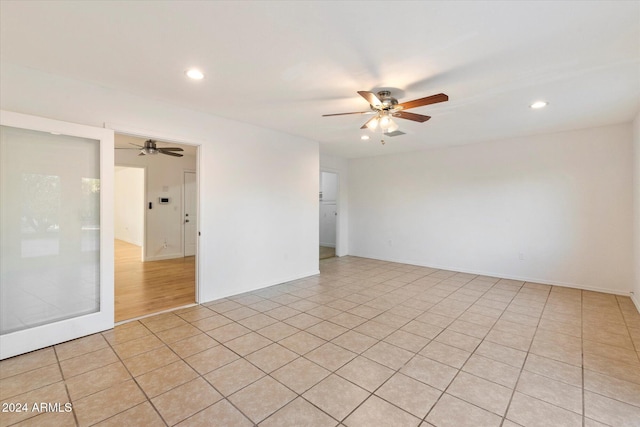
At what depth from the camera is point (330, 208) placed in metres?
8.88

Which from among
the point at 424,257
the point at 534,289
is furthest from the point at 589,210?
the point at 424,257

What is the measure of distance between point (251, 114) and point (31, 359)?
330 centimetres

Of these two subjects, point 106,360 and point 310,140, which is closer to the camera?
point 106,360

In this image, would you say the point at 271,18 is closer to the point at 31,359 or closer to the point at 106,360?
the point at 106,360

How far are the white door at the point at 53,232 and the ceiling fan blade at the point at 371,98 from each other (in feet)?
8.61

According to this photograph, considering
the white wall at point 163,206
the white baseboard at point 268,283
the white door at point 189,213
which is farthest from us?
the white door at point 189,213

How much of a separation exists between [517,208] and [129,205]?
10.2m

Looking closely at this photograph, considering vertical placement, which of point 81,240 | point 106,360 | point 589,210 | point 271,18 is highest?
point 271,18

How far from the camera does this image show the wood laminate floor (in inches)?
144

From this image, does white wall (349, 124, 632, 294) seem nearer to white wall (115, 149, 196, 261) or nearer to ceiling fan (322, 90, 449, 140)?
ceiling fan (322, 90, 449, 140)

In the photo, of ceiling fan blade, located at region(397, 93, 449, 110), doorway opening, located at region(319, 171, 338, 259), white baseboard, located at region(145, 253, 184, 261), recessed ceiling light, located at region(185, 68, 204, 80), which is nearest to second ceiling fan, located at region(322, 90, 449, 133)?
ceiling fan blade, located at region(397, 93, 449, 110)

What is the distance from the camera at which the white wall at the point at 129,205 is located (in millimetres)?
8305

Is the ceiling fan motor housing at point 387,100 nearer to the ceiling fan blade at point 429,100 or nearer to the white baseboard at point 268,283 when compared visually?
the ceiling fan blade at point 429,100

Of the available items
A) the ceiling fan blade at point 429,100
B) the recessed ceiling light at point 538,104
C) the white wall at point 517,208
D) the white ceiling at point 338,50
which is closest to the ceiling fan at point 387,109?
the ceiling fan blade at point 429,100
